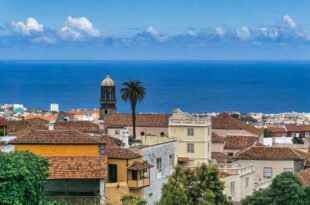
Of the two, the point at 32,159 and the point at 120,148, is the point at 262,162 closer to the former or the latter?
the point at 120,148


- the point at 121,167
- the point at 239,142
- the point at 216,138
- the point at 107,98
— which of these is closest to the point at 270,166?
the point at 239,142

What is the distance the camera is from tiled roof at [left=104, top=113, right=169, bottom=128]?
240 ft

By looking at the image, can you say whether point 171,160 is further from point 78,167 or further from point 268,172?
point 78,167

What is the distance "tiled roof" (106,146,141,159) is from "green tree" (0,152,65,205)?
1158 cm

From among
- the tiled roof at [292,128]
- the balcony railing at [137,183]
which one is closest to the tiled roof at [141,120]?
the balcony railing at [137,183]

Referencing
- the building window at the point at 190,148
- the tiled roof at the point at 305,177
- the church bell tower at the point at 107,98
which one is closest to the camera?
the tiled roof at the point at 305,177

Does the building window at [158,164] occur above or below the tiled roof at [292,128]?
below

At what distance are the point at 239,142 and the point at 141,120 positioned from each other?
337 inches

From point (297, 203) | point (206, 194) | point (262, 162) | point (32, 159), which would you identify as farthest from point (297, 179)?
point (32, 159)

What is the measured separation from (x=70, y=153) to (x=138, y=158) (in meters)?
4.46

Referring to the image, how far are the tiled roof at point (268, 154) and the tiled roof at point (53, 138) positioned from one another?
21.4 m

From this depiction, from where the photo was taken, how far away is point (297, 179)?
51781 mm

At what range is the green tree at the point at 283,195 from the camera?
155 feet

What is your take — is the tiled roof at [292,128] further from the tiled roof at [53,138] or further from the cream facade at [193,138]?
the tiled roof at [53,138]
